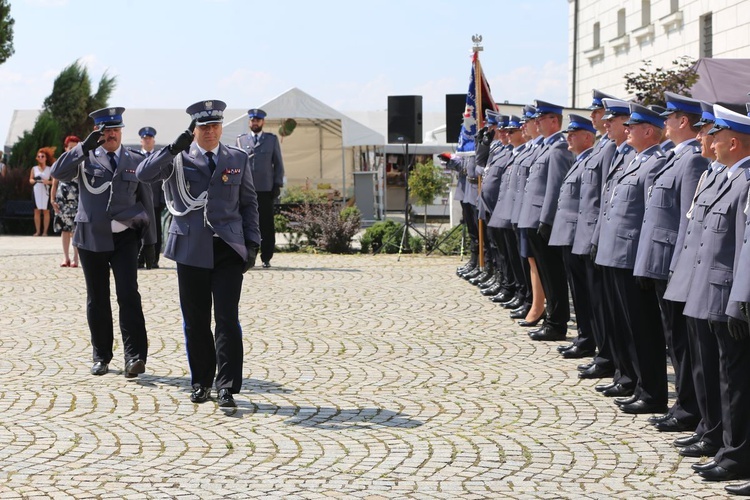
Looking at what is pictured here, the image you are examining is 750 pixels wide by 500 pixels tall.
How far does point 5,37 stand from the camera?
119 ft

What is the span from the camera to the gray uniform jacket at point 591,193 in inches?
358

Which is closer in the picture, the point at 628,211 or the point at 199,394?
the point at 628,211

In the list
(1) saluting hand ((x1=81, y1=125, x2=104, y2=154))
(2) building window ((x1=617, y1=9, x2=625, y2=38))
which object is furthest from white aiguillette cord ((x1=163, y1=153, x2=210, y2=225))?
(2) building window ((x1=617, y1=9, x2=625, y2=38))

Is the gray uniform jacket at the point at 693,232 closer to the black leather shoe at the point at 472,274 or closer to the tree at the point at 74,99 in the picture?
the black leather shoe at the point at 472,274

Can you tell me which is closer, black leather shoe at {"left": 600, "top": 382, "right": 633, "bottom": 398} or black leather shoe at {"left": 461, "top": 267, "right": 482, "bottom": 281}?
black leather shoe at {"left": 600, "top": 382, "right": 633, "bottom": 398}

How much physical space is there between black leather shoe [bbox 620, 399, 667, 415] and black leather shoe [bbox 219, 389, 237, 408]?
2.54 metres

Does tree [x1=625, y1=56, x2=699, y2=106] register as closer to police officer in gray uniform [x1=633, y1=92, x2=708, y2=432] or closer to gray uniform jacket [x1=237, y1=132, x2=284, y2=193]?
gray uniform jacket [x1=237, y1=132, x2=284, y2=193]

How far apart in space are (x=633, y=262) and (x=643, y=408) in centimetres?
95

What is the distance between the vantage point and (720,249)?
620 cm

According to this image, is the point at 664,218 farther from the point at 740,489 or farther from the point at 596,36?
the point at 596,36

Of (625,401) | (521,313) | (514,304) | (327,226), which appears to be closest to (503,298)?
(514,304)

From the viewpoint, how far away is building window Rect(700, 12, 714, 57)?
25156 mm

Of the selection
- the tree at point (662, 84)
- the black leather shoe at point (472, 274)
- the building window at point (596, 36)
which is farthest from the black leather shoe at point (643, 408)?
the building window at point (596, 36)

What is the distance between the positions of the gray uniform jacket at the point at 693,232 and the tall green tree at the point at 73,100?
3536cm
